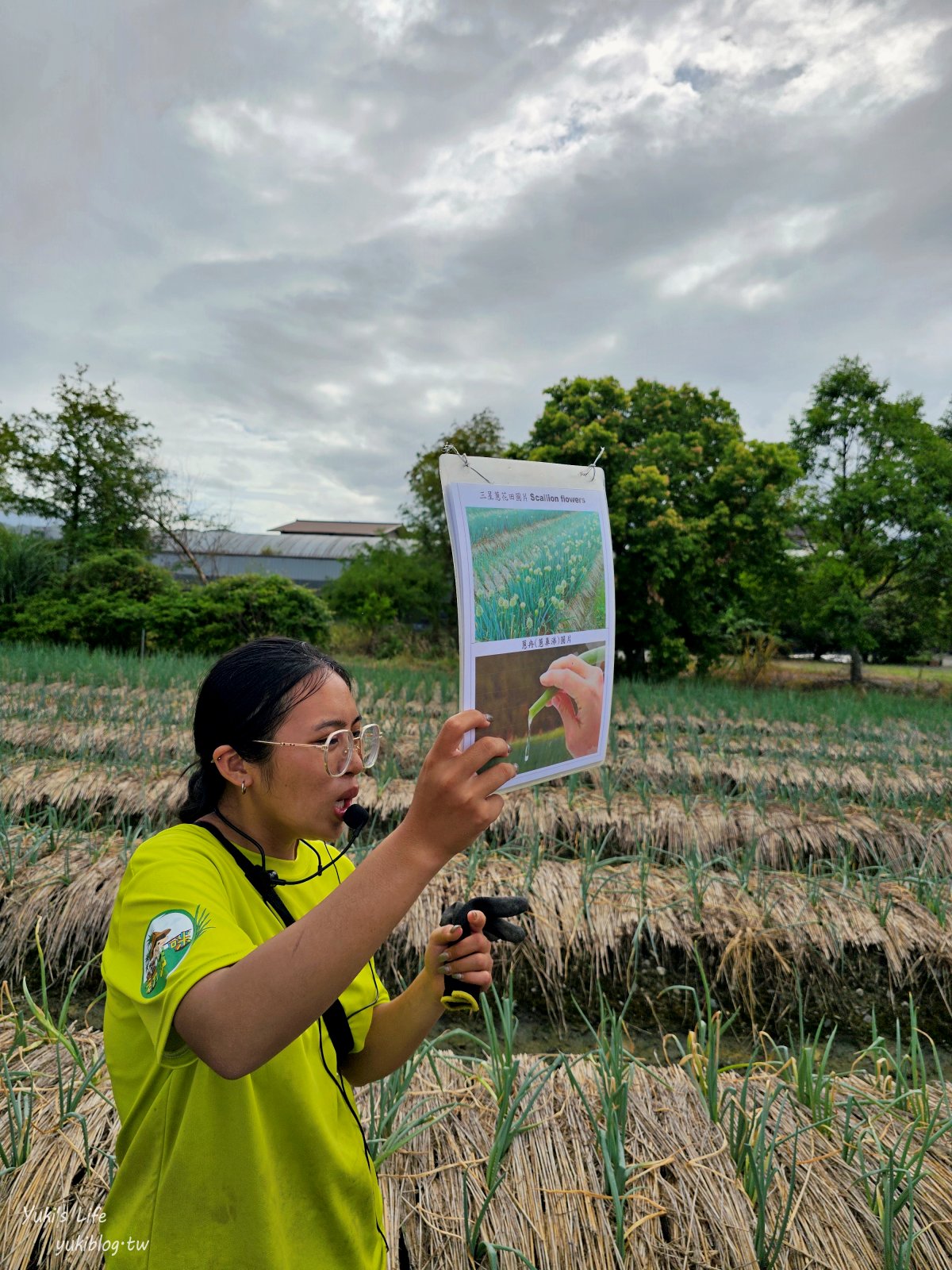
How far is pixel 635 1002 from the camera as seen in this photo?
10.2 feet

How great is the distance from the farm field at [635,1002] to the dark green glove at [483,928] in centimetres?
58

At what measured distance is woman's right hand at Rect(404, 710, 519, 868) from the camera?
0.77 meters

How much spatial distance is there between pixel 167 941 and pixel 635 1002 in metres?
2.78

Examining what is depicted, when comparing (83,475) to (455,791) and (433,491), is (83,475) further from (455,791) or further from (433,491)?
(455,791)

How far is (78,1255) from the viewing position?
4.59ft

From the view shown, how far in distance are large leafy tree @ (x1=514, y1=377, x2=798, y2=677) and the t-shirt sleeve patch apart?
36.1 feet

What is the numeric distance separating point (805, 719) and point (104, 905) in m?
6.56

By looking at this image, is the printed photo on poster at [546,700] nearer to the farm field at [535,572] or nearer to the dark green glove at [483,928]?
the farm field at [535,572]

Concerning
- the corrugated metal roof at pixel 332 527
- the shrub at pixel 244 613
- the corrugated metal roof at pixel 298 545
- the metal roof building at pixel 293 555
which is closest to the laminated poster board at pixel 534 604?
the shrub at pixel 244 613

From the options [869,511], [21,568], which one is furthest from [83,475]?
[869,511]

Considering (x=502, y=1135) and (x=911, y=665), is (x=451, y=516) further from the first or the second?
(x=911, y=665)

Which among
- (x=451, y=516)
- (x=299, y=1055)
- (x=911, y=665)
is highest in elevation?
(x=451, y=516)


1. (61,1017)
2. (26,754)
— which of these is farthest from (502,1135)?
(26,754)

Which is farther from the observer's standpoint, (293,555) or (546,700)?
(293,555)
